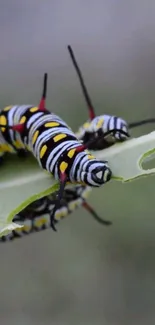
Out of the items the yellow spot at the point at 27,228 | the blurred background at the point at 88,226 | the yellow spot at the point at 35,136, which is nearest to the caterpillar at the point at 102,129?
the yellow spot at the point at 35,136

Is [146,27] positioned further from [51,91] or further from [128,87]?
[51,91]

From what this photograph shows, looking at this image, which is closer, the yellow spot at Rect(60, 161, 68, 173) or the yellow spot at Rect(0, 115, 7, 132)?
the yellow spot at Rect(60, 161, 68, 173)

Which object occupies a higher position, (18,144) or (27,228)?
(18,144)

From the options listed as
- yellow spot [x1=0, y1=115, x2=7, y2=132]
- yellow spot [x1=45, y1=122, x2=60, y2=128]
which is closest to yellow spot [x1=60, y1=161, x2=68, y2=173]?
yellow spot [x1=45, y1=122, x2=60, y2=128]

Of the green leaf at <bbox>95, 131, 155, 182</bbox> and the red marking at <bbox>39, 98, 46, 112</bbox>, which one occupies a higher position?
the red marking at <bbox>39, 98, 46, 112</bbox>

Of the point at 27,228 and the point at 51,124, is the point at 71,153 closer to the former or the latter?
the point at 51,124

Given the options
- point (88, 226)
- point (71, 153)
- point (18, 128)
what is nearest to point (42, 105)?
point (18, 128)

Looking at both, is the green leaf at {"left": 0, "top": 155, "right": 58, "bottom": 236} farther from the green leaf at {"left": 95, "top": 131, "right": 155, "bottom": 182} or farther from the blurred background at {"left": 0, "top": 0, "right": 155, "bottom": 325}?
the blurred background at {"left": 0, "top": 0, "right": 155, "bottom": 325}

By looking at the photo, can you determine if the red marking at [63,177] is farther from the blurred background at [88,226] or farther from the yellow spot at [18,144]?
the blurred background at [88,226]
